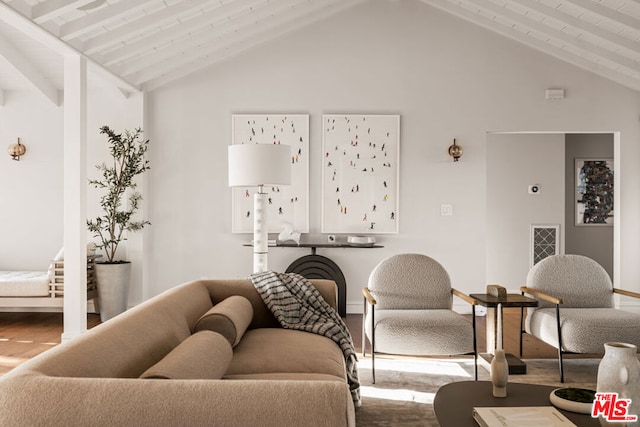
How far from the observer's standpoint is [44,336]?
534cm

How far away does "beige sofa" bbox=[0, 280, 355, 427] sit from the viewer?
135cm

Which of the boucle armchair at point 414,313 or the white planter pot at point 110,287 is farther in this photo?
the white planter pot at point 110,287

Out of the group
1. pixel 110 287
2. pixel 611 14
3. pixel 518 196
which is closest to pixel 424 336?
pixel 611 14

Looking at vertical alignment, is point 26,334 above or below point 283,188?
below

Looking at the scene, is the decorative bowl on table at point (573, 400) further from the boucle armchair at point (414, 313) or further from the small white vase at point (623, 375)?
the boucle armchair at point (414, 313)

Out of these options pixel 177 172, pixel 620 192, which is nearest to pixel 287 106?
pixel 177 172

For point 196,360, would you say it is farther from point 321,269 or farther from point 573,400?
point 321,269

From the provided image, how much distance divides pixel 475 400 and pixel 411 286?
1.86 metres

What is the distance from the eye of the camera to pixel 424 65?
20.8 ft

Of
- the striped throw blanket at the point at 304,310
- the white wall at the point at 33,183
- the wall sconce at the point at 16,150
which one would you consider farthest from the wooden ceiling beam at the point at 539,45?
the wall sconce at the point at 16,150

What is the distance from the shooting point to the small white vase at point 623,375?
73.7 inches

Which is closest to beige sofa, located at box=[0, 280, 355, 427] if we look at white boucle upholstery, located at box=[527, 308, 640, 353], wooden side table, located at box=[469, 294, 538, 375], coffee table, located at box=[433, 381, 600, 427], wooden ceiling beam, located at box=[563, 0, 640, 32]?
coffee table, located at box=[433, 381, 600, 427]

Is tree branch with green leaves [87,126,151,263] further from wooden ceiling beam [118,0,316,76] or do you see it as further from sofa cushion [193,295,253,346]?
sofa cushion [193,295,253,346]

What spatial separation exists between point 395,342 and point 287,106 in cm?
343
